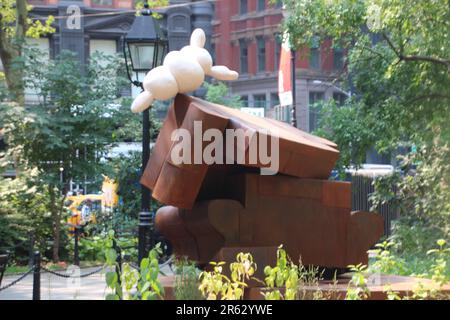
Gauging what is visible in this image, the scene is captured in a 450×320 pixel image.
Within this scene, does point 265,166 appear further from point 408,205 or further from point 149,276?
point 408,205

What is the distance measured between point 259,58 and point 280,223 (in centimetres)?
4536

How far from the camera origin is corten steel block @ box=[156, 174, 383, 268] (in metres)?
9.75

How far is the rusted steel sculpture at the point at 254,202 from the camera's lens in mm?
9477

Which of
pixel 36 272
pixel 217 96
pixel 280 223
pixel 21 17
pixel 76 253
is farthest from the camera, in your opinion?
pixel 217 96

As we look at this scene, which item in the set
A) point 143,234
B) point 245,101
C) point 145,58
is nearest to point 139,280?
point 143,234

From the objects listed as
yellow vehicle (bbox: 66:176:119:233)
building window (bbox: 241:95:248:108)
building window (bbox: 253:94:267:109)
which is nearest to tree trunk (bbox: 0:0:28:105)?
yellow vehicle (bbox: 66:176:119:233)

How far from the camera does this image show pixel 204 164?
9359 mm

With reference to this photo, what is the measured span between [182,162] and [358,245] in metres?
2.37

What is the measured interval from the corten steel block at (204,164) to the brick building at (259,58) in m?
40.3

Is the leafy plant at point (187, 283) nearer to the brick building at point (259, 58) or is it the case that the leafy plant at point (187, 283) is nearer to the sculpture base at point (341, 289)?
the sculpture base at point (341, 289)

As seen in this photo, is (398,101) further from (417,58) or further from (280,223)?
(280,223)

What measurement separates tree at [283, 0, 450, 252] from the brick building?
101 ft

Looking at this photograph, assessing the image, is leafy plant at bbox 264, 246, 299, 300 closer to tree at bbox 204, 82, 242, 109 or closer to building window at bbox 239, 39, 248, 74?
tree at bbox 204, 82, 242, 109
